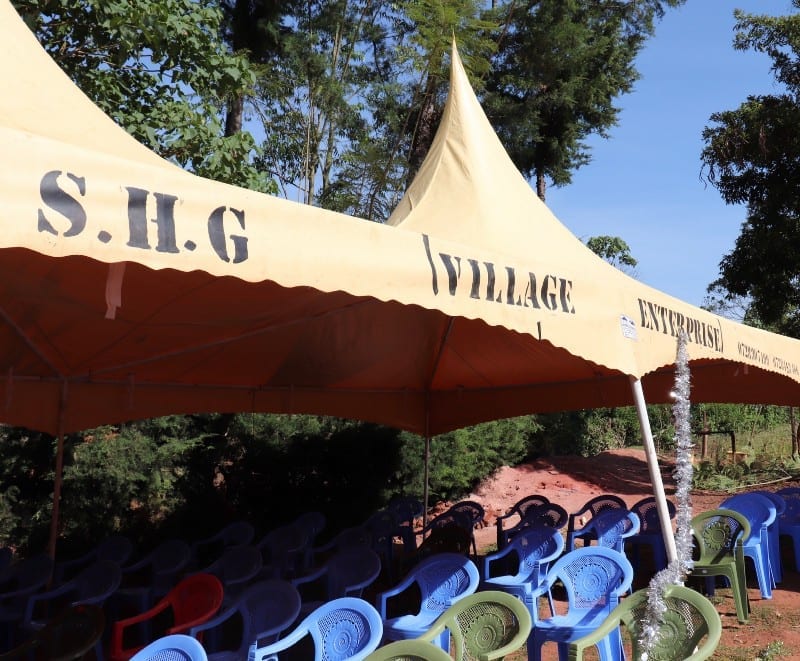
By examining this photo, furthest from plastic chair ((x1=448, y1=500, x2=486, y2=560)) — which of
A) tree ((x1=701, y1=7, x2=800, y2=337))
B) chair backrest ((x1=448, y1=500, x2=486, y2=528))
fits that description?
tree ((x1=701, y1=7, x2=800, y2=337))

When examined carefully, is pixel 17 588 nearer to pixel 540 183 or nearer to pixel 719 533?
pixel 719 533

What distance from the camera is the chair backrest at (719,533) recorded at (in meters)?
5.25

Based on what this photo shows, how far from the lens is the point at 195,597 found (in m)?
3.99

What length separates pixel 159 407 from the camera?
6324mm

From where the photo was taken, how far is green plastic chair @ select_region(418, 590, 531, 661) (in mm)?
3236

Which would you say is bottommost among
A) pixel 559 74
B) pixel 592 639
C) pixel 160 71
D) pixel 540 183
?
pixel 592 639

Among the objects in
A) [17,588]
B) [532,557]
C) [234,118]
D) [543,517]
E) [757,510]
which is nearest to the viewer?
[532,557]

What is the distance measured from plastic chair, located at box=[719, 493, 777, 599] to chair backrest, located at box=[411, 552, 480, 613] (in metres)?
2.46

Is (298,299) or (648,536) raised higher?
(298,299)

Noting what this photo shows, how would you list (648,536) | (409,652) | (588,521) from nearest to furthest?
1. (409,652)
2. (648,536)
3. (588,521)

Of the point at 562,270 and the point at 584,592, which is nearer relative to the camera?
the point at 562,270

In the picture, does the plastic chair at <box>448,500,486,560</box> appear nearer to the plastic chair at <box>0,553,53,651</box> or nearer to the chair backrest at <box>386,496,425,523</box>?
the chair backrest at <box>386,496,425,523</box>

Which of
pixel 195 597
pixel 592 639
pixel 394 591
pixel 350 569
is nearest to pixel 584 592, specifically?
pixel 592 639

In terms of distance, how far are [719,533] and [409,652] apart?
3645 mm
